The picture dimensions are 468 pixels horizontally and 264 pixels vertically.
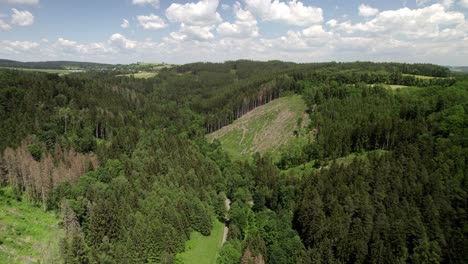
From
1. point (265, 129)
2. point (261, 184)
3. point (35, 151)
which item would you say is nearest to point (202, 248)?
point (261, 184)

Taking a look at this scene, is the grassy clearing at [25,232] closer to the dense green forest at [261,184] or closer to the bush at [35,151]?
the dense green forest at [261,184]

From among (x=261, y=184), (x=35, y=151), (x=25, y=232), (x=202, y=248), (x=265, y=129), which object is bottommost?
(x=202, y=248)

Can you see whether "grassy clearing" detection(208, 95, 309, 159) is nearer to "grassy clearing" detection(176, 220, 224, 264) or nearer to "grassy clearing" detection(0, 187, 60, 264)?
"grassy clearing" detection(176, 220, 224, 264)

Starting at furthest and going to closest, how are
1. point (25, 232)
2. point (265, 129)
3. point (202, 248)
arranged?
point (265, 129), point (202, 248), point (25, 232)

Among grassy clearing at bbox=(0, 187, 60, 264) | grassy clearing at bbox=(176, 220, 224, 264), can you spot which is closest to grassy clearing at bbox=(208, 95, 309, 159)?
grassy clearing at bbox=(176, 220, 224, 264)

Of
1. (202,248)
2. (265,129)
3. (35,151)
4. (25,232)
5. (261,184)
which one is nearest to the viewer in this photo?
(25,232)

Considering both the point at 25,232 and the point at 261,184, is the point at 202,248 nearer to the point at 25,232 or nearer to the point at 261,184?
the point at 261,184

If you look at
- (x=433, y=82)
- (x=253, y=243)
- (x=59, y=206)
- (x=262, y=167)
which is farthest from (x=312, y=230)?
(x=433, y=82)
